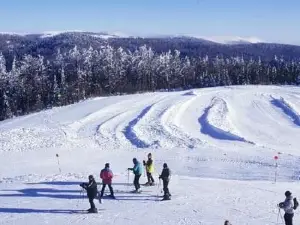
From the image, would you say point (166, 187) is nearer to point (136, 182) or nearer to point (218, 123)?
point (136, 182)

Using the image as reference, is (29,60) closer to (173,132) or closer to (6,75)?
(6,75)

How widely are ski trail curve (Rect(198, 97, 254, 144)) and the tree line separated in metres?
37.4

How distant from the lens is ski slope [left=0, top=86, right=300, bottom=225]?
20547 millimetres

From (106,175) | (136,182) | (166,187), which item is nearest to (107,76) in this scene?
(136,182)

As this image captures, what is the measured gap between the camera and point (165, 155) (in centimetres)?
3688

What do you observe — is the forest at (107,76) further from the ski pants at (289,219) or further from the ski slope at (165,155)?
the ski pants at (289,219)

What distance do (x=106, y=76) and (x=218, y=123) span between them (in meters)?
59.9

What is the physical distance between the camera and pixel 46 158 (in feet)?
120

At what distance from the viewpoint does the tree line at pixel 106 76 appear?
89.9 meters

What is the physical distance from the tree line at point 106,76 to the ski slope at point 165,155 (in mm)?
28528

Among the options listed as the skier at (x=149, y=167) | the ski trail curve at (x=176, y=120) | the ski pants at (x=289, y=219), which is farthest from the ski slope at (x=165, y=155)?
the ski pants at (x=289, y=219)

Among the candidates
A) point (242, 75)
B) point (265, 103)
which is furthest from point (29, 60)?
point (265, 103)

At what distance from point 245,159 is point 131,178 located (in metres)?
11.3

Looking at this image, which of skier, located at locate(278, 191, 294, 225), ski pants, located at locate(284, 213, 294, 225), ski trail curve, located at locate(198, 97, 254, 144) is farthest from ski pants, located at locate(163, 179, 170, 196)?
ski trail curve, located at locate(198, 97, 254, 144)
